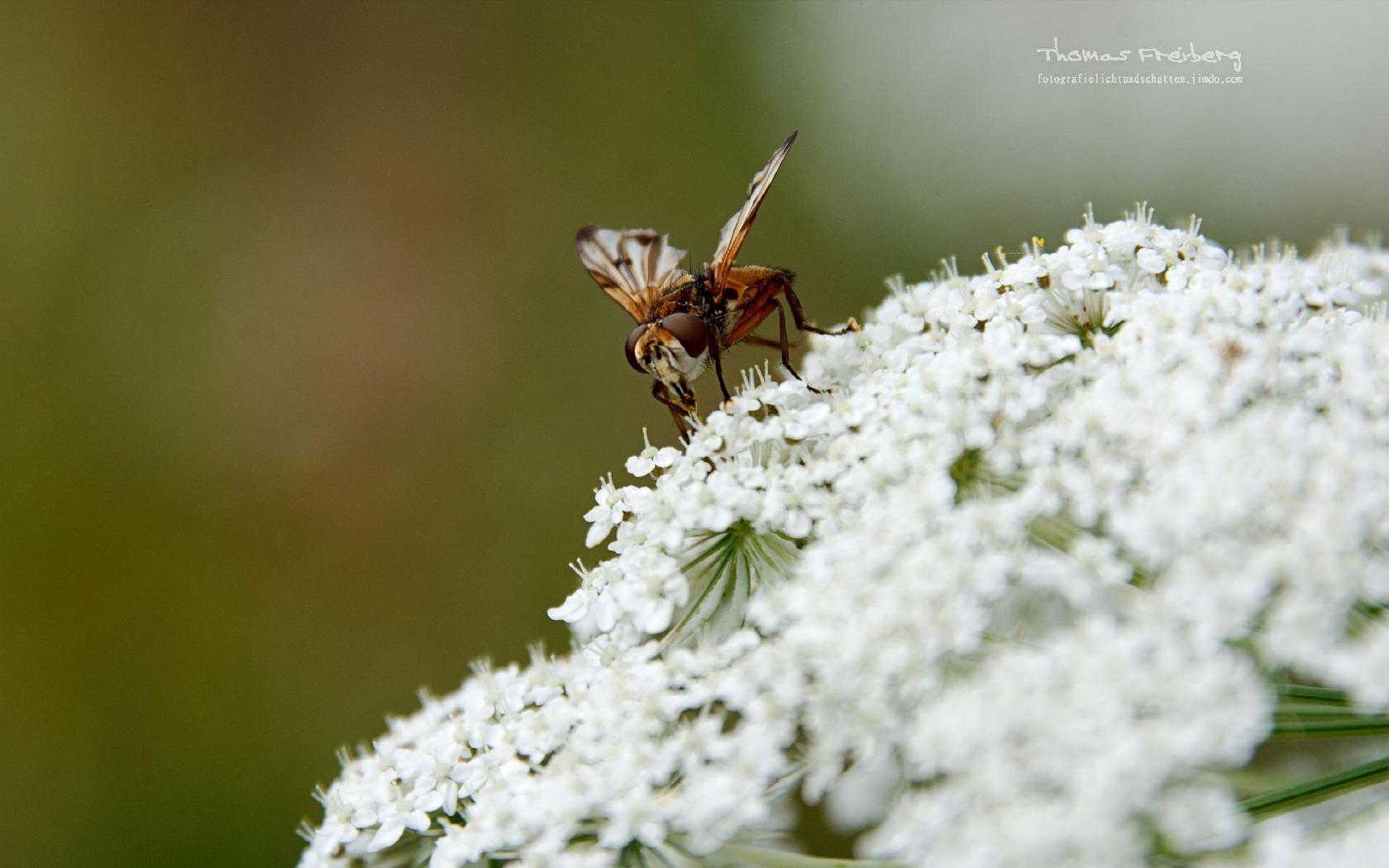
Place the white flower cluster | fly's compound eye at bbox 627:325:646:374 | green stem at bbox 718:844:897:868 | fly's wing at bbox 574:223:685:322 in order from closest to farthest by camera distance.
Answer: the white flower cluster → green stem at bbox 718:844:897:868 → fly's compound eye at bbox 627:325:646:374 → fly's wing at bbox 574:223:685:322

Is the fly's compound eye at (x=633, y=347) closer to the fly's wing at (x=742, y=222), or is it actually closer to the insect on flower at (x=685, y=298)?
the insect on flower at (x=685, y=298)

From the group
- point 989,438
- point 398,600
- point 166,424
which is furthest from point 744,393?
point 166,424

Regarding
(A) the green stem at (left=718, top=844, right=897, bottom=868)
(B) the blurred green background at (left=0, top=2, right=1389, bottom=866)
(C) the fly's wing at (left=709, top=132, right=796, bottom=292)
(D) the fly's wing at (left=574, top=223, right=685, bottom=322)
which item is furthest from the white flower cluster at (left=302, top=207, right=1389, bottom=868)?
(B) the blurred green background at (left=0, top=2, right=1389, bottom=866)

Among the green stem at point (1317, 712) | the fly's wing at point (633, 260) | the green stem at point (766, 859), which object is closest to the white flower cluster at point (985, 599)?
the green stem at point (766, 859)

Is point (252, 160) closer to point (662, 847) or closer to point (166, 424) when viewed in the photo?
point (166, 424)

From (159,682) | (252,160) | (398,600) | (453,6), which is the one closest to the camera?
(159,682)

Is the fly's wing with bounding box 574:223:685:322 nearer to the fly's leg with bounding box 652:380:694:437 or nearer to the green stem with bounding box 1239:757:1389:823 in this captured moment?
the fly's leg with bounding box 652:380:694:437
